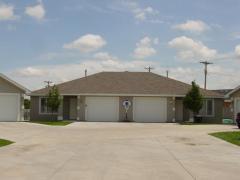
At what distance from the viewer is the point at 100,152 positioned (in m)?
16.3

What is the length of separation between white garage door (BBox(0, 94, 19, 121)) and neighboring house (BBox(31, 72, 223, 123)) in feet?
8.49

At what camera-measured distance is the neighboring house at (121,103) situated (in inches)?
1569

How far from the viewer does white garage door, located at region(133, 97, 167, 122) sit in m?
40.2

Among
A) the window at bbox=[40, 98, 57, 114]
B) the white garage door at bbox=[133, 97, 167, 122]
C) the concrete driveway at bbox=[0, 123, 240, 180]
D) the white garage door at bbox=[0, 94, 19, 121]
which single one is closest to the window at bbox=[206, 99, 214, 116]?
the white garage door at bbox=[133, 97, 167, 122]

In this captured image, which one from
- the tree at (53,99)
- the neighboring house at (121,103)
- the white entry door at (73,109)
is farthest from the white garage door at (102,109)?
the tree at (53,99)

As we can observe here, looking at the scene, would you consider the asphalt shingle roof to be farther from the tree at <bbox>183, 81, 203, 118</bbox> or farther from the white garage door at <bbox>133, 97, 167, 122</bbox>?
the tree at <bbox>183, 81, 203, 118</bbox>

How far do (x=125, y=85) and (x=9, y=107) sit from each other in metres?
10.3

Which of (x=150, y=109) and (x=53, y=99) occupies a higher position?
(x=53, y=99)

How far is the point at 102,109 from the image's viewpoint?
1575 inches

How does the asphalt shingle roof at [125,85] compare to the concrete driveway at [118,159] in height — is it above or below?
above

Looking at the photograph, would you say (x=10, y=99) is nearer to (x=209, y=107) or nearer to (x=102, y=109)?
(x=102, y=109)

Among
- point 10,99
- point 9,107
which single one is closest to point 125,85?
point 10,99

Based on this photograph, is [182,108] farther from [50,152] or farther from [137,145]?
[50,152]

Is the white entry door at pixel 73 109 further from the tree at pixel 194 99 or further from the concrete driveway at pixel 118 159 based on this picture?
the concrete driveway at pixel 118 159
